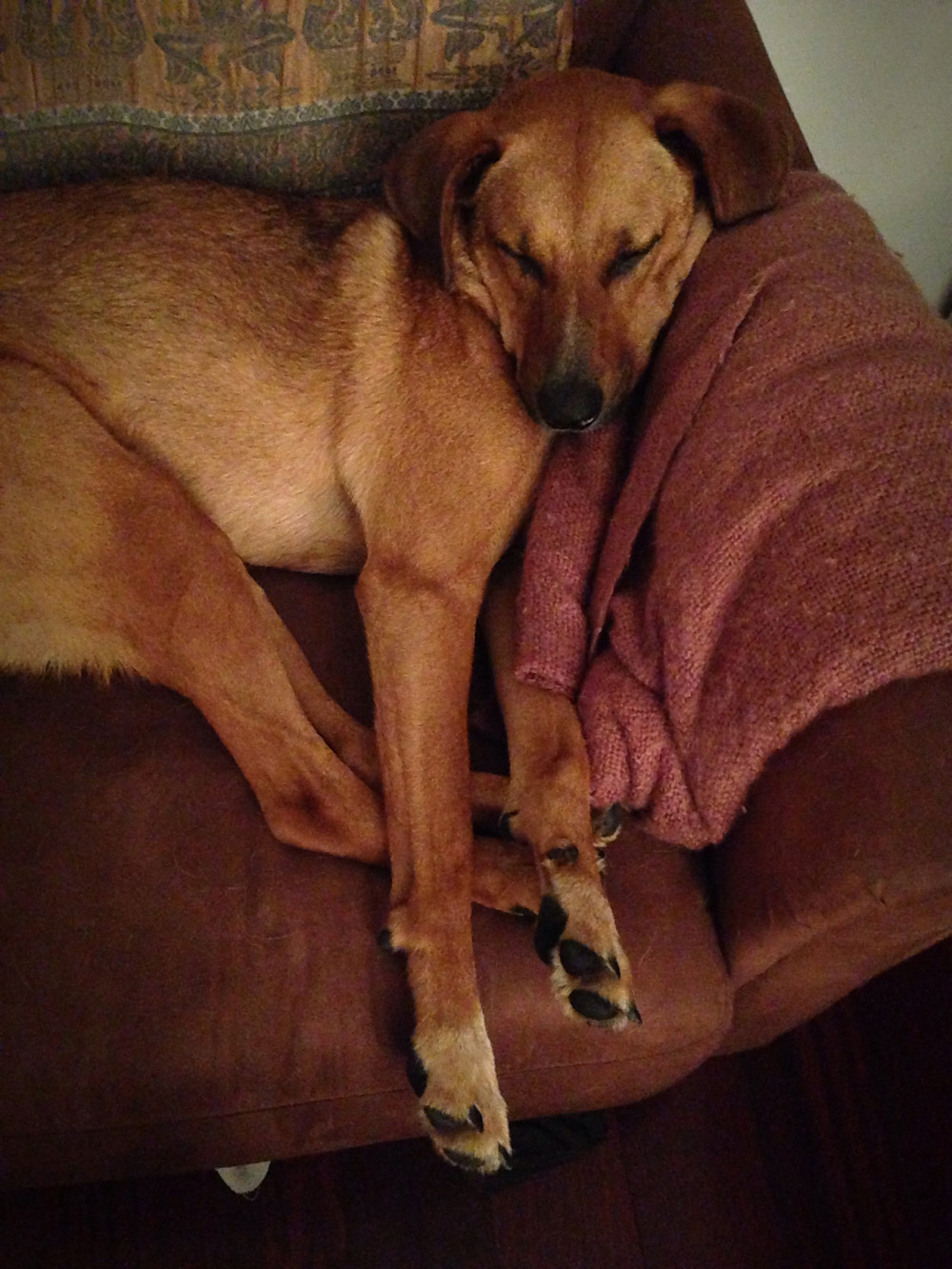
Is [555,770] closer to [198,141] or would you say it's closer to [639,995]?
[639,995]

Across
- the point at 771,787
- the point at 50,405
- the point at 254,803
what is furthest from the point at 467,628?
the point at 50,405

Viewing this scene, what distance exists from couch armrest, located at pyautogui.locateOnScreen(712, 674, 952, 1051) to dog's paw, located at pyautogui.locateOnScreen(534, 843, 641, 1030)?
19cm

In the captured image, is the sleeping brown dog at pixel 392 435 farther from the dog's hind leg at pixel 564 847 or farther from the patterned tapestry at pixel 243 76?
the patterned tapestry at pixel 243 76

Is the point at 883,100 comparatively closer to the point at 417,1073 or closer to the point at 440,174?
the point at 440,174

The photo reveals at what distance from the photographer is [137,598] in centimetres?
146

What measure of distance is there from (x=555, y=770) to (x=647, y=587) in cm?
33

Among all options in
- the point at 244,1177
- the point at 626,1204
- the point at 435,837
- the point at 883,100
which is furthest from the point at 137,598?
the point at 883,100

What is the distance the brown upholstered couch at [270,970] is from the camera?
3.93ft

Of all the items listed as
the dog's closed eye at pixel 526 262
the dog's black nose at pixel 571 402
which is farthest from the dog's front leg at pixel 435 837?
the dog's closed eye at pixel 526 262

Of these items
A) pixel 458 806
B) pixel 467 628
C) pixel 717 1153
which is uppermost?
pixel 467 628

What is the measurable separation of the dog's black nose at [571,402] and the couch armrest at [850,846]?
646 mm

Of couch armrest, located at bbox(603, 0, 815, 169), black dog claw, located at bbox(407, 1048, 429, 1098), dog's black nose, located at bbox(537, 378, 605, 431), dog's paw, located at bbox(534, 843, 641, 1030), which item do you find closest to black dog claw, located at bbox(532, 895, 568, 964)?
dog's paw, located at bbox(534, 843, 641, 1030)

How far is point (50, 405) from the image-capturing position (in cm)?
150

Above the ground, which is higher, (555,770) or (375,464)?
(375,464)
